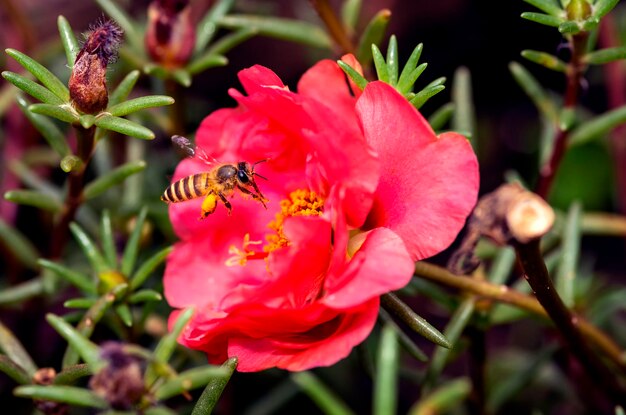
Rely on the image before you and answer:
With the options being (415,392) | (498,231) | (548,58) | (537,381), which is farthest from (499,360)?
(498,231)

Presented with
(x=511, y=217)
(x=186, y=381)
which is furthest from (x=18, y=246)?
(x=511, y=217)

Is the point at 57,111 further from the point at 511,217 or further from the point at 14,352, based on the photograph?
the point at 511,217

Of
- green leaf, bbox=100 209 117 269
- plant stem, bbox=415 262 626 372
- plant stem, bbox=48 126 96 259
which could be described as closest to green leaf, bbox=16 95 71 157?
plant stem, bbox=48 126 96 259

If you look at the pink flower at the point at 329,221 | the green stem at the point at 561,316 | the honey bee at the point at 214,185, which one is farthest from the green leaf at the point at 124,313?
the green stem at the point at 561,316

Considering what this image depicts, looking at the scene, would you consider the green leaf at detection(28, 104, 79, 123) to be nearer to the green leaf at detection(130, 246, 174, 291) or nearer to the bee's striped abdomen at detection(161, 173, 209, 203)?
the bee's striped abdomen at detection(161, 173, 209, 203)

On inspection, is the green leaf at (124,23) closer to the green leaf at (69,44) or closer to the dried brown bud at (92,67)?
the green leaf at (69,44)

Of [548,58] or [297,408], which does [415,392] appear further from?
[548,58]
